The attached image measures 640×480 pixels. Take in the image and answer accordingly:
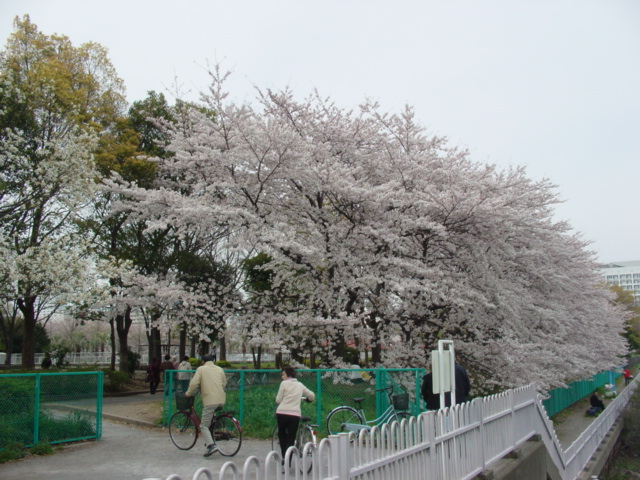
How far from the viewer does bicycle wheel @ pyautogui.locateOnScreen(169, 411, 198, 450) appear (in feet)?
35.6

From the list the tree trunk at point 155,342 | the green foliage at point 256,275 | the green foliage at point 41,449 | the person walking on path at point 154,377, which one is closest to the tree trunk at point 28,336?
the person walking on path at point 154,377

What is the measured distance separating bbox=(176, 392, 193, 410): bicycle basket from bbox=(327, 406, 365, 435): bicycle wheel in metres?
2.56

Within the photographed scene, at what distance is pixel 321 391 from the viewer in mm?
11938

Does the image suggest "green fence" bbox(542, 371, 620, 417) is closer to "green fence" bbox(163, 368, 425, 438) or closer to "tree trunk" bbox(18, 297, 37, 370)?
"green fence" bbox(163, 368, 425, 438)

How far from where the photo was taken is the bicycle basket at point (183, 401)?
10.9 meters

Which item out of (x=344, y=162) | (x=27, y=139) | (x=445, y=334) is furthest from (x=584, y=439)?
(x=27, y=139)

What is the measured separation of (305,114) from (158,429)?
946cm

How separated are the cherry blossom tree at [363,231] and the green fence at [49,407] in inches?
→ 185

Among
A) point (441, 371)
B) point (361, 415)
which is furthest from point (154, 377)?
point (441, 371)

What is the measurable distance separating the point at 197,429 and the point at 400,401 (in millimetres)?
3711

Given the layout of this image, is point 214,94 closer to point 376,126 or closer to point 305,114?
point 305,114

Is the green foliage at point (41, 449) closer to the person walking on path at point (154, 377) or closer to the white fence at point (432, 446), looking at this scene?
the white fence at point (432, 446)

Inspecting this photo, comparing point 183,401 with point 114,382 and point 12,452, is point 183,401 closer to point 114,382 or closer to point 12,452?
point 12,452

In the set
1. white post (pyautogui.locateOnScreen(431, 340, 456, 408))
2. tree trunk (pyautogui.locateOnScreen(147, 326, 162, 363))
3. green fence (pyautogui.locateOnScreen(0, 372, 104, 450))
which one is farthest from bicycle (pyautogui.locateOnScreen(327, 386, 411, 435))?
tree trunk (pyautogui.locateOnScreen(147, 326, 162, 363))
